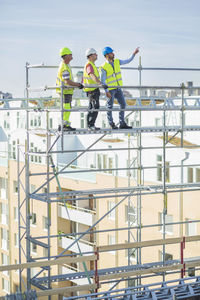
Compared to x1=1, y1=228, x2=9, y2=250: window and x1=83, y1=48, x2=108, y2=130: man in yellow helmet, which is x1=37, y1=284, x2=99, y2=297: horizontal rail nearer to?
x1=83, y1=48, x2=108, y2=130: man in yellow helmet

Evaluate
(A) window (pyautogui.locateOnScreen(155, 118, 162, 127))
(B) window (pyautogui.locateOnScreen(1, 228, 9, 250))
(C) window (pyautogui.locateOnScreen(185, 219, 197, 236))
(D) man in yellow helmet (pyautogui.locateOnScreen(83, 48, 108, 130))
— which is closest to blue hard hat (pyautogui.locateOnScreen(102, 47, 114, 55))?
(D) man in yellow helmet (pyautogui.locateOnScreen(83, 48, 108, 130))

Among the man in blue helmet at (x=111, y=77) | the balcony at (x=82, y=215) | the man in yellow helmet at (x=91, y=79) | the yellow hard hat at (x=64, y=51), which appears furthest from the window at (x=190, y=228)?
the yellow hard hat at (x=64, y=51)

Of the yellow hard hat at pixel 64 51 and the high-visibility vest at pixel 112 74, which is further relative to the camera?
the high-visibility vest at pixel 112 74

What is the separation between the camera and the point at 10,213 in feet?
104

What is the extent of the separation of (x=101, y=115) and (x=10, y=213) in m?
8.74

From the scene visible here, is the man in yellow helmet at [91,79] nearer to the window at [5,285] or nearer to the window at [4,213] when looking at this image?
the window at [4,213]

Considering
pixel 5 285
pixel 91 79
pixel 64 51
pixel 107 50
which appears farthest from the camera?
pixel 5 285

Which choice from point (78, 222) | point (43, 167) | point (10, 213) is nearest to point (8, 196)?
point (10, 213)

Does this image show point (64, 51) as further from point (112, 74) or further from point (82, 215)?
point (82, 215)

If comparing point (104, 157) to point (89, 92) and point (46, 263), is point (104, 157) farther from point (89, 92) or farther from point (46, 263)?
point (46, 263)

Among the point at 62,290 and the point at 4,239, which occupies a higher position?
the point at 62,290

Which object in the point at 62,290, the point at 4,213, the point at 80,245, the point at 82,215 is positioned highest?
the point at 62,290

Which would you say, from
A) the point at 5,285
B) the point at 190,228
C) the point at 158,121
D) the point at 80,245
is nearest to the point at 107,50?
the point at 190,228

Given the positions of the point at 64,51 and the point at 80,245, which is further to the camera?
the point at 80,245
